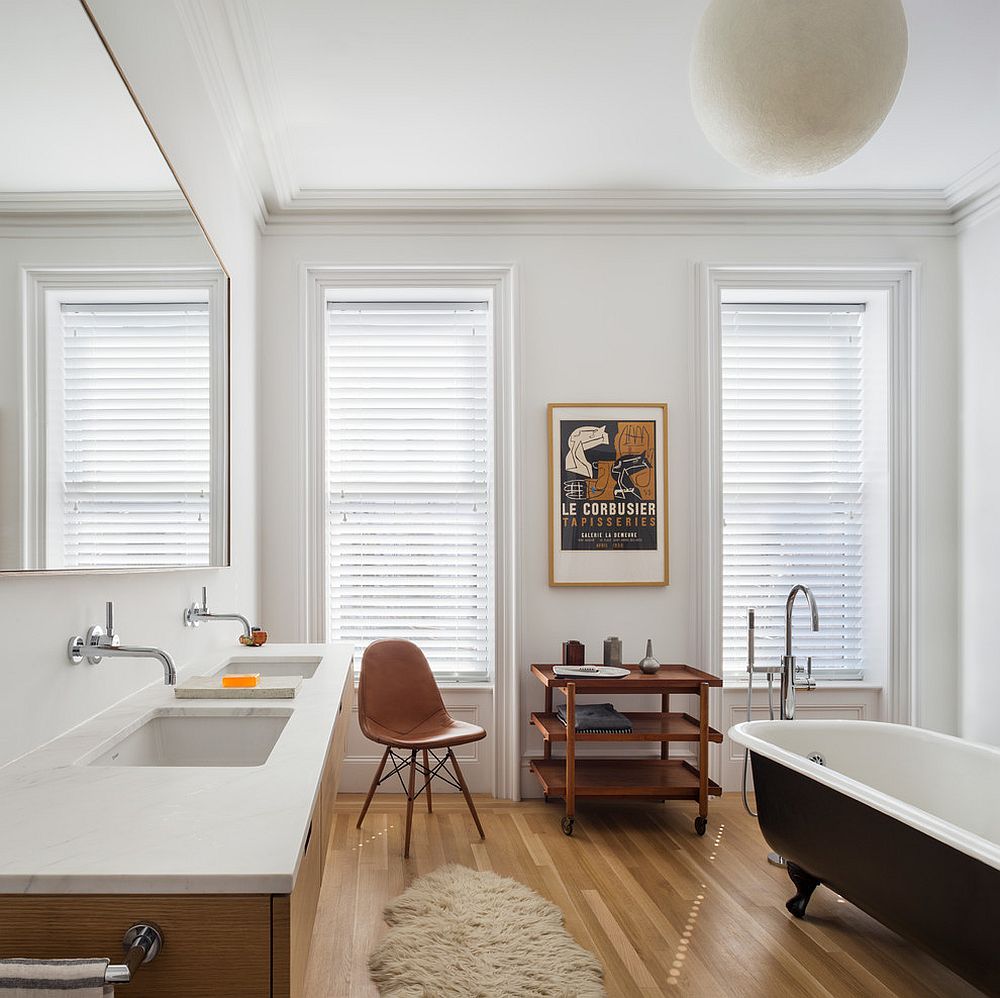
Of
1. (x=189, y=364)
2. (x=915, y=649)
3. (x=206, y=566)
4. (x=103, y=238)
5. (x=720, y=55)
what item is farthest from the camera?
(x=915, y=649)

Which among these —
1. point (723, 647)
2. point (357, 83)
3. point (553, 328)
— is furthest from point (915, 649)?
point (357, 83)

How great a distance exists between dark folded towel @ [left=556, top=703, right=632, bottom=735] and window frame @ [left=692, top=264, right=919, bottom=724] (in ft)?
2.08

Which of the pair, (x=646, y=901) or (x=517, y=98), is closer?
(x=646, y=901)

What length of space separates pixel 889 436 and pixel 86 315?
373 cm

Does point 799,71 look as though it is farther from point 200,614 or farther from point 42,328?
point 200,614

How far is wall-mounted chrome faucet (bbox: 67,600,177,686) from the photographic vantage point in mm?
1774

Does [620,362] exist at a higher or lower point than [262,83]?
lower

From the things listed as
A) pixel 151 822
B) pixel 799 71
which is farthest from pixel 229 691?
pixel 799 71

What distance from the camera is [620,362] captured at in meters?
4.12

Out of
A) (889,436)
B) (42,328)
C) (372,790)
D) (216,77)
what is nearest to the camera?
(42,328)

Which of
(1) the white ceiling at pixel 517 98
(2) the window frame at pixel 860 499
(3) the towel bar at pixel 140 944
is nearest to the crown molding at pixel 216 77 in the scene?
Answer: (1) the white ceiling at pixel 517 98

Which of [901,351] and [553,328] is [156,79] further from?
[901,351]

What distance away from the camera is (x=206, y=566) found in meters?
2.67

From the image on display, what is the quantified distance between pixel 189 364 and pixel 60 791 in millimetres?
1351
